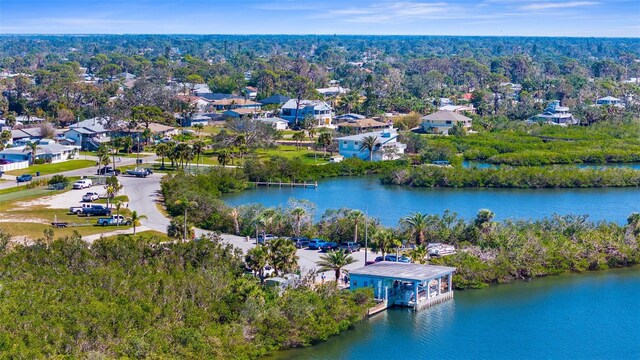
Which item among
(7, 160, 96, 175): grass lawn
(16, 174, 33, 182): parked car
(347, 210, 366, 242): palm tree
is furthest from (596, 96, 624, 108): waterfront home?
(347, 210, 366, 242): palm tree

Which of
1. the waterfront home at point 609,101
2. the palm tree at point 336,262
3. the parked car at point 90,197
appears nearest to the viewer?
the palm tree at point 336,262

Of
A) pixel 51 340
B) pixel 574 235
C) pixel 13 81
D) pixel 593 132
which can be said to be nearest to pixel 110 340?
pixel 51 340

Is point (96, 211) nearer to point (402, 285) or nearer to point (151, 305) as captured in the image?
A: point (402, 285)

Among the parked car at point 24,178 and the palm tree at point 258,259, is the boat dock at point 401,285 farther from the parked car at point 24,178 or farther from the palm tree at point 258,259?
the parked car at point 24,178

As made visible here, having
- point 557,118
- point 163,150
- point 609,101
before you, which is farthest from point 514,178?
point 609,101

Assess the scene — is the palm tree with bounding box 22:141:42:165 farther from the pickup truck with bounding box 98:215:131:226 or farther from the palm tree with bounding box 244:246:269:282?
the palm tree with bounding box 244:246:269:282

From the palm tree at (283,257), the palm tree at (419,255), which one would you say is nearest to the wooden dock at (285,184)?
the palm tree at (419,255)
